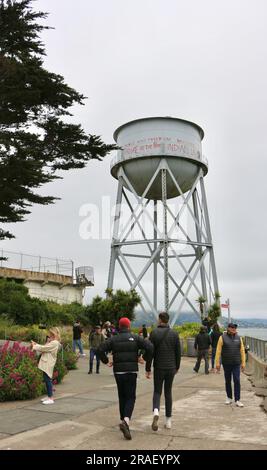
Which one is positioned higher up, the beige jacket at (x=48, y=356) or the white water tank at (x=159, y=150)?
the white water tank at (x=159, y=150)

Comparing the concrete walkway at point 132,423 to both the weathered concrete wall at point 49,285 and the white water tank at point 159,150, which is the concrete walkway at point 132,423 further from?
the weathered concrete wall at point 49,285

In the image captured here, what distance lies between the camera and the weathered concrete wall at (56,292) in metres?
31.5

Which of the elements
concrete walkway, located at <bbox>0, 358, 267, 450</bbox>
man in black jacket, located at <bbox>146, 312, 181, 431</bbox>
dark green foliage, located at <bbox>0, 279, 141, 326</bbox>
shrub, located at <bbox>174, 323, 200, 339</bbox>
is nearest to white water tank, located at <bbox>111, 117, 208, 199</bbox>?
dark green foliage, located at <bbox>0, 279, 141, 326</bbox>

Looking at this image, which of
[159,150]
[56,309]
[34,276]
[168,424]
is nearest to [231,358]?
[168,424]

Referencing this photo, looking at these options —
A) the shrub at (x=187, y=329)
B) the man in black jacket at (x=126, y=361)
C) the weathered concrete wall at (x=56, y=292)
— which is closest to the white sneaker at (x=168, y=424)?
the man in black jacket at (x=126, y=361)

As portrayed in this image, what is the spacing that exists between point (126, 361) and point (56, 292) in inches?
1079

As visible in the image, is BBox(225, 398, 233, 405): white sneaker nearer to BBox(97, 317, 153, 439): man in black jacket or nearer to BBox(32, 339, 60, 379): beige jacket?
BBox(97, 317, 153, 439): man in black jacket

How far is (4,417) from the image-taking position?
752cm

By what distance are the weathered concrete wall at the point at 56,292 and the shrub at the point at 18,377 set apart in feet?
69.3

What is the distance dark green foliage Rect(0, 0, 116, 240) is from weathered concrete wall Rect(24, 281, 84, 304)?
16953 millimetres

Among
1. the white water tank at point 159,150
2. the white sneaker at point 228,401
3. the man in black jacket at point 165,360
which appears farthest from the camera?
the white water tank at point 159,150

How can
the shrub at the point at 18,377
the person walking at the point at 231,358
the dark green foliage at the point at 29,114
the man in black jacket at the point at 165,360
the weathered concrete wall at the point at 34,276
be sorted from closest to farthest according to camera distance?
the man in black jacket at the point at 165,360 < the person walking at the point at 231,358 < the shrub at the point at 18,377 < the dark green foliage at the point at 29,114 < the weathered concrete wall at the point at 34,276
